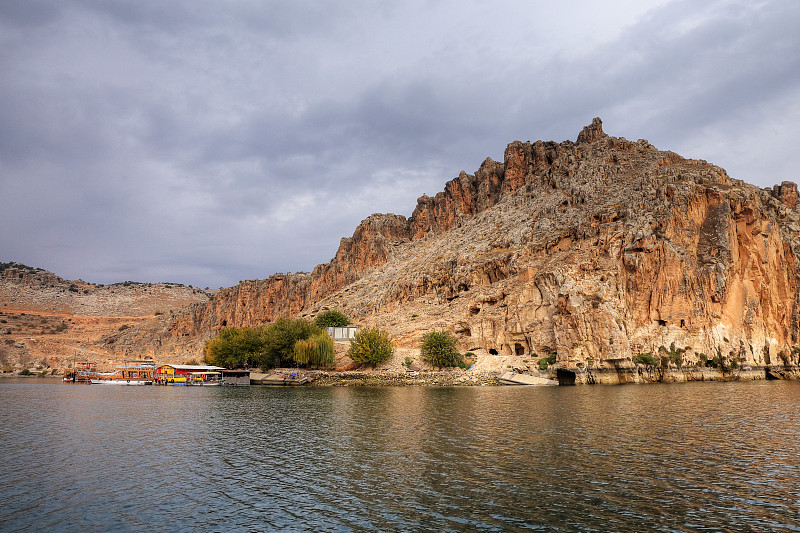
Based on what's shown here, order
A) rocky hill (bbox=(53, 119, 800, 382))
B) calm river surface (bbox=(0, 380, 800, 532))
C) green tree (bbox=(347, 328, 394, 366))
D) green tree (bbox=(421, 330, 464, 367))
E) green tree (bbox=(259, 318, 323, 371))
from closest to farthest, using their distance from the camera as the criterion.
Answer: calm river surface (bbox=(0, 380, 800, 532))
rocky hill (bbox=(53, 119, 800, 382))
green tree (bbox=(421, 330, 464, 367))
green tree (bbox=(347, 328, 394, 366))
green tree (bbox=(259, 318, 323, 371))

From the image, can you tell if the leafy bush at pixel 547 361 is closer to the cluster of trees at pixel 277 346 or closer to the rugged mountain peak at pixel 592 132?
the cluster of trees at pixel 277 346

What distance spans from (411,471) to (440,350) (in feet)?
181

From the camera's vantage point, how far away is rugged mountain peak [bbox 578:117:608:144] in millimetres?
128300

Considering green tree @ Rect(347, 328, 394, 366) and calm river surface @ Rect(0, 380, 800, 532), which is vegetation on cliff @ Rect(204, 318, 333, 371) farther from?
calm river surface @ Rect(0, 380, 800, 532)

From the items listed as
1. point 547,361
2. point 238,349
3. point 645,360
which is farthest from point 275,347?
point 645,360

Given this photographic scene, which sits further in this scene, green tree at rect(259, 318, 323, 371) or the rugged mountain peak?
the rugged mountain peak

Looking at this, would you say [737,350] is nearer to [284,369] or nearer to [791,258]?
[791,258]

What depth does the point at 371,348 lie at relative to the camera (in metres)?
77.6

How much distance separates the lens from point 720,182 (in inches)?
3460

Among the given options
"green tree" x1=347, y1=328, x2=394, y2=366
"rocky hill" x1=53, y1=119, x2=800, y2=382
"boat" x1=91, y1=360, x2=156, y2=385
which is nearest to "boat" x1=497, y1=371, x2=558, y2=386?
"rocky hill" x1=53, y1=119, x2=800, y2=382

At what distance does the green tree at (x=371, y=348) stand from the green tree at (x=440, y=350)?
576 centimetres

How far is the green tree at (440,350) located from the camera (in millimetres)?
73938

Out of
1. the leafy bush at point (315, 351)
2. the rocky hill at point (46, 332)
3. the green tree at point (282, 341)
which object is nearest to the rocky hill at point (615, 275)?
the leafy bush at point (315, 351)

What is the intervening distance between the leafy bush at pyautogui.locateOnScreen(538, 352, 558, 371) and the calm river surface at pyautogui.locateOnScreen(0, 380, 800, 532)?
32.7 meters
